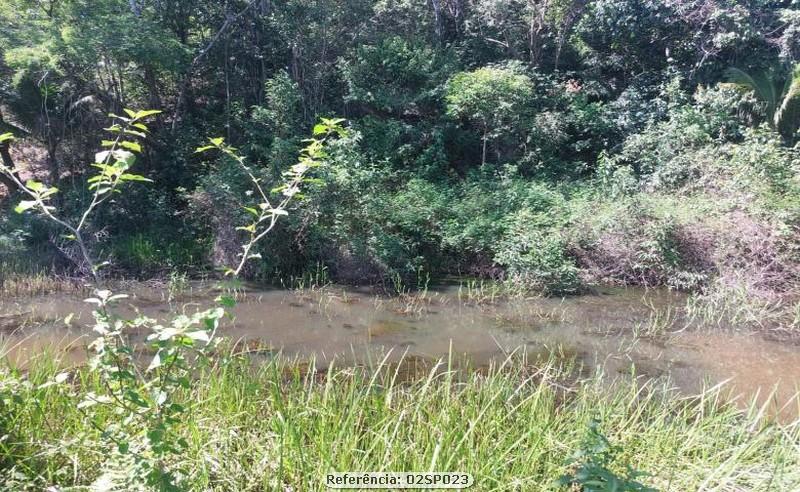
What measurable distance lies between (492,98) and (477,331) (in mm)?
7254

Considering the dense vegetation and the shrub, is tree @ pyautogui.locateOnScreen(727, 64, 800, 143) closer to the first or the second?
the dense vegetation

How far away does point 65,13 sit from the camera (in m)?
10.8

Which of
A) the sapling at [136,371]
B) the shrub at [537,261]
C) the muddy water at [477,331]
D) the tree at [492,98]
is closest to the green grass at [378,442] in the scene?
the sapling at [136,371]

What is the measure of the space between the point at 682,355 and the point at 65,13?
1233 centimetres

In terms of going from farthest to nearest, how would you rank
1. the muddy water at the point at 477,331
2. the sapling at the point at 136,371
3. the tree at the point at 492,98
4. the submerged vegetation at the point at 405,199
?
the tree at the point at 492,98 → the muddy water at the point at 477,331 → the submerged vegetation at the point at 405,199 → the sapling at the point at 136,371

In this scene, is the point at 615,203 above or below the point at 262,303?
above

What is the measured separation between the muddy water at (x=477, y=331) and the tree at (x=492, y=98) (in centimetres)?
536

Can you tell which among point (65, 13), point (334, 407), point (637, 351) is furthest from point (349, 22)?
point (334, 407)

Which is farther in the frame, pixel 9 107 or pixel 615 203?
pixel 9 107

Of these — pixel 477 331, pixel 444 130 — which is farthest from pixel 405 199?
pixel 477 331

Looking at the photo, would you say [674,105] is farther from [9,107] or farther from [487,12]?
[9,107]

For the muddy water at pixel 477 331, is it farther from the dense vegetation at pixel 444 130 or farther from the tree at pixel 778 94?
the tree at pixel 778 94

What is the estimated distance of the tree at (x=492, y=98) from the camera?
12719 mm

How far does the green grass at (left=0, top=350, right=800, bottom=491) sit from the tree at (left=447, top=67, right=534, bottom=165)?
10.4 m
